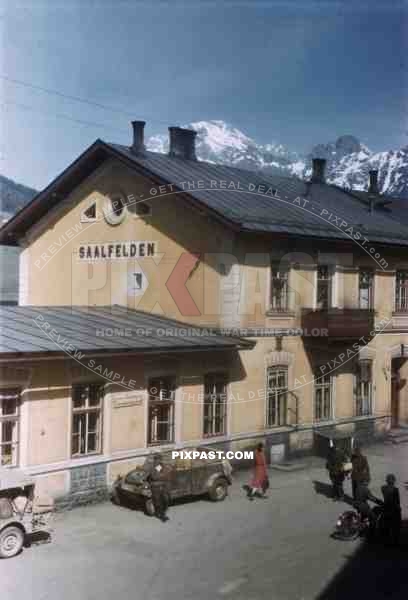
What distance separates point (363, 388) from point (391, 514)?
29.1 feet

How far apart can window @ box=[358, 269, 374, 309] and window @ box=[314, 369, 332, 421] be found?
2.40 metres

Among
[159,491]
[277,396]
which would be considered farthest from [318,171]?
[159,491]

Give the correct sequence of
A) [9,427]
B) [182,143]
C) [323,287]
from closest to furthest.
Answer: [9,427] < [323,287] < [182,143]

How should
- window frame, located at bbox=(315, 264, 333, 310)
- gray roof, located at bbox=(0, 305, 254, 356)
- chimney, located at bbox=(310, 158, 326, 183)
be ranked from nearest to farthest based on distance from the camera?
gray roof, located at bbox=(0, 305, 254, 356) < window frame, located at bbox=(315, 264, 333, 310) < chimney, located at bbox=(310, 158, 326, 183)

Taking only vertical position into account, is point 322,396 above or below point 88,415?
below

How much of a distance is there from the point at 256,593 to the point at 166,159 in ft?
43.1

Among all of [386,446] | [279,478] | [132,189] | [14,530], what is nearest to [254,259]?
[132,189]

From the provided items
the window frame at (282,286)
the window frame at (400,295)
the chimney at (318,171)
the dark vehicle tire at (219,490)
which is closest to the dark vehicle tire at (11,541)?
the dark vehicle tire at (219,490)

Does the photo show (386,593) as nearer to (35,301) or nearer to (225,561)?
(225,561)

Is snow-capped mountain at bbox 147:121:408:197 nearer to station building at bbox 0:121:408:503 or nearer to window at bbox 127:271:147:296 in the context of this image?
station building at bbox 0:121:408:503

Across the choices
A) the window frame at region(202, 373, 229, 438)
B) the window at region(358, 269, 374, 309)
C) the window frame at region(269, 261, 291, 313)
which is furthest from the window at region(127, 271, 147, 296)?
the window at region(358, 269, 374, 309)

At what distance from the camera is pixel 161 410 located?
640 inches

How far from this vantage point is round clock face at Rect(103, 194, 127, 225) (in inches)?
791

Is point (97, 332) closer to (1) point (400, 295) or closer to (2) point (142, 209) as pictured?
(2) point (142, 209)
